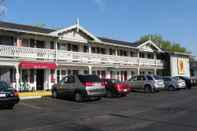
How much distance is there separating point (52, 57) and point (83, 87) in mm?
9331

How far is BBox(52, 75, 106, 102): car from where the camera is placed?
68.4 ft

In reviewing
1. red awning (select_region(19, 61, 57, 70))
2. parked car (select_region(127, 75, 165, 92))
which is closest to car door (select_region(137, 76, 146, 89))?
parked car (select_region(127, 75, 165, 92))

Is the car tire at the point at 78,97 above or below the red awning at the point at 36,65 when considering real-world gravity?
below

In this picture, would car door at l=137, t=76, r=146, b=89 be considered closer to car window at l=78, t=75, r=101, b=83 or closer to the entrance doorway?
the entrance doorway

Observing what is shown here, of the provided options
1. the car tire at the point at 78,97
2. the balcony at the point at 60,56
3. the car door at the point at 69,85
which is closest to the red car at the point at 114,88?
the car door at the point at 69,85

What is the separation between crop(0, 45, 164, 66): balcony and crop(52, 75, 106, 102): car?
19.6ft

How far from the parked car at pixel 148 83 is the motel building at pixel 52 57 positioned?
516 cm

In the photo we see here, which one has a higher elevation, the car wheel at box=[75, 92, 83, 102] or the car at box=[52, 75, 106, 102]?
the car at box=[52, 75, 106, 102]

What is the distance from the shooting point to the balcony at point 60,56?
25923 millimetres

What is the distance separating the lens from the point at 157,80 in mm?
30734

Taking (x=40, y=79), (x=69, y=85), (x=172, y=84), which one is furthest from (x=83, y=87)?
(x=172, y=84)

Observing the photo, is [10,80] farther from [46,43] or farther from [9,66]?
[46,43]

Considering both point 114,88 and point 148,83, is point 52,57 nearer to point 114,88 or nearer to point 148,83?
point 114,88

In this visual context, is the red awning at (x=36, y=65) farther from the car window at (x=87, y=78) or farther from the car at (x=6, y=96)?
the car at (x=6, y=96)
